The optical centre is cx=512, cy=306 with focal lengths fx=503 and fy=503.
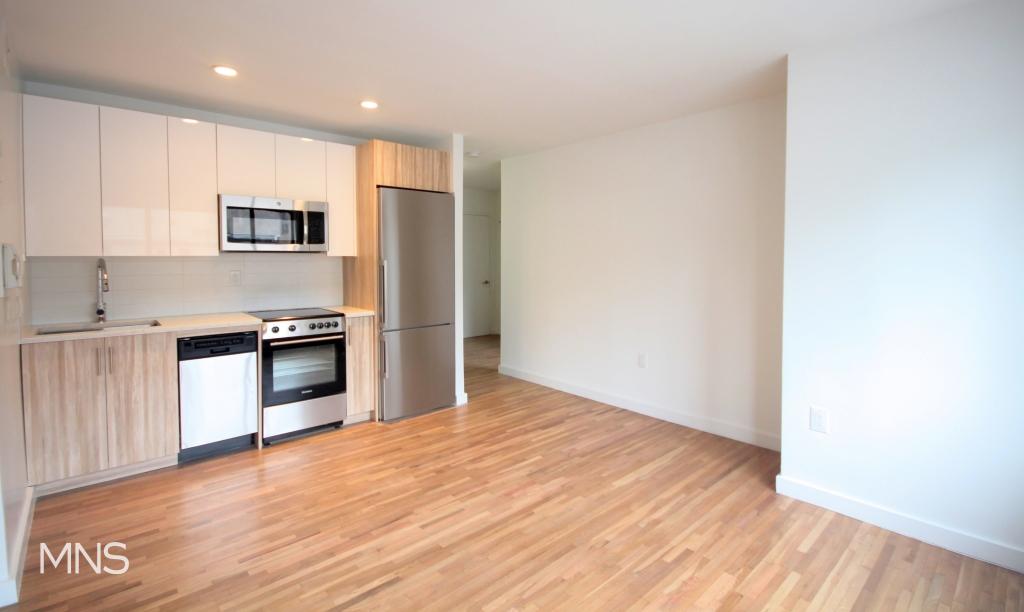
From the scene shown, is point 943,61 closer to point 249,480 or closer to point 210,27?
point 210,27

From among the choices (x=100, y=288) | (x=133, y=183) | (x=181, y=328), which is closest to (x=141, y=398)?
(x=181, y=328)

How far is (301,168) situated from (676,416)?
3.71 metres

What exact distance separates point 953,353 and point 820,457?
86cm

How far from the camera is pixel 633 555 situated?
2.37 m

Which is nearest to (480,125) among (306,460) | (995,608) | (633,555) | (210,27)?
(210,27)

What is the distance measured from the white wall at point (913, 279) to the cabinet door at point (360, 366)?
A: 310 centimetres

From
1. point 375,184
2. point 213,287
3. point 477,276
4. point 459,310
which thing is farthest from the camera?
point 477,276

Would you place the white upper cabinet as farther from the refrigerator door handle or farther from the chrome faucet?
the chrome faucet

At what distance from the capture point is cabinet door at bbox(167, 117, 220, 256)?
348 cm

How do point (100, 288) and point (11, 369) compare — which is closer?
point (11, 369)

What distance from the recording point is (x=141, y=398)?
3.18 metres

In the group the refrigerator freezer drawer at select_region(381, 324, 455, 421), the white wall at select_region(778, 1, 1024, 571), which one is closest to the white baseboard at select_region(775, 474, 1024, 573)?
the white wall at select_region(778, 1, 1024, 571)

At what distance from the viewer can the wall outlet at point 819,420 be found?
2.86 meters

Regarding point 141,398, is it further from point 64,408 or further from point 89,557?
point 89,557
